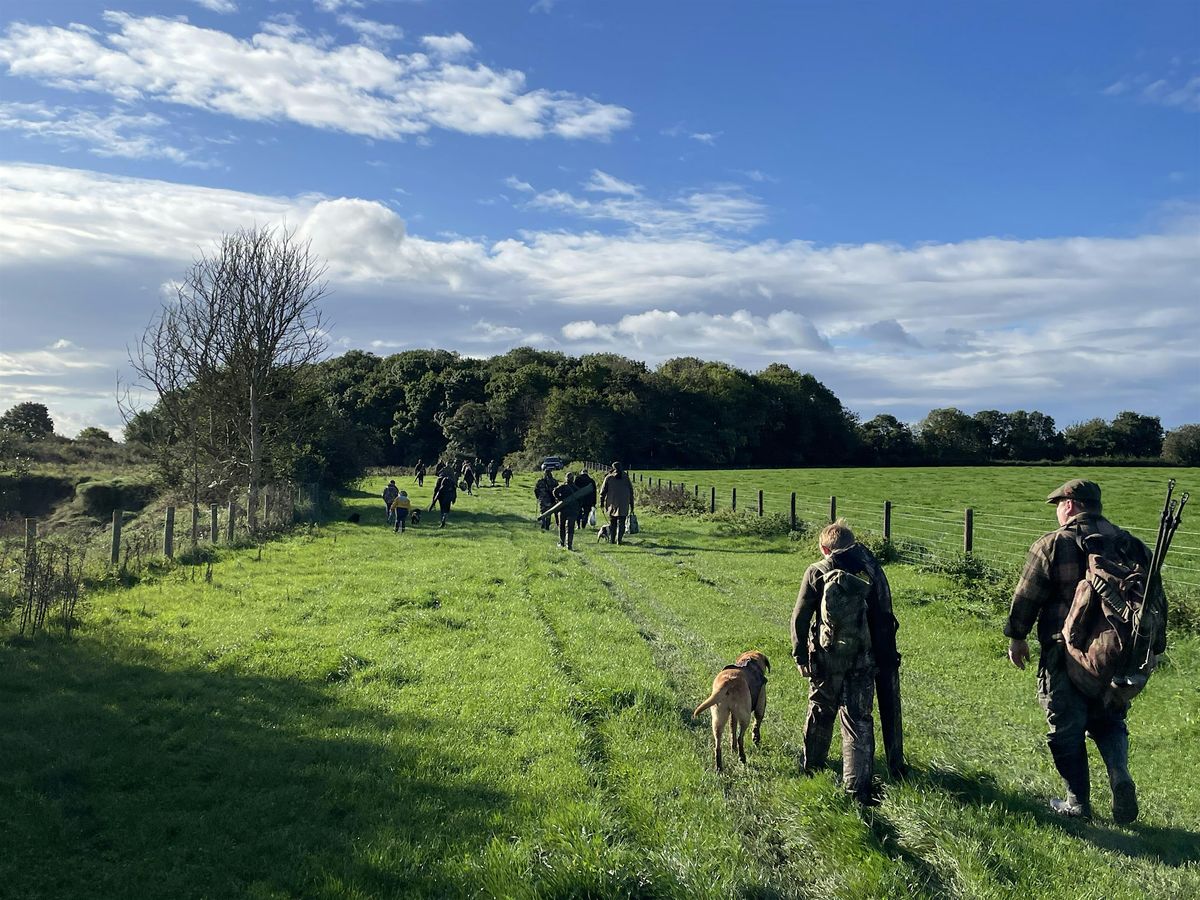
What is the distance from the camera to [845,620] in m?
5.53

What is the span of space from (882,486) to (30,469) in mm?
50033

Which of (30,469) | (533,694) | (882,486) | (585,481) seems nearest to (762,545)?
(585,481)

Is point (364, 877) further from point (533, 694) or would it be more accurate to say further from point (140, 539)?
point (140, 539)

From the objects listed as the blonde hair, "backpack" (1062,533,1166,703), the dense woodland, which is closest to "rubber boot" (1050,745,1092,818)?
"backpack" (1062,533,1166,703)

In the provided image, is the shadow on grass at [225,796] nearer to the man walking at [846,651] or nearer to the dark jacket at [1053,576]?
the man walking at [846,651]

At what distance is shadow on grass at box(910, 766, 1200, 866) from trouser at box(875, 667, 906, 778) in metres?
0.13

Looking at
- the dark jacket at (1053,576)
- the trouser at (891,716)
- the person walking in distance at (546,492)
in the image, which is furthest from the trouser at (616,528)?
the dark jacket at (1053,576)

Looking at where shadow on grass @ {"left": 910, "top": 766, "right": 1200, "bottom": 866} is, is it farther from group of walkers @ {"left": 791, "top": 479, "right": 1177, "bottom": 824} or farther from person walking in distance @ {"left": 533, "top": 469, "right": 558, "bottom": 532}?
person walking in distance @ {"left": 533, "top": 469, "right": 558, "bottom": 532}

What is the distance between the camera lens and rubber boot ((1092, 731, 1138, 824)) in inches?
197

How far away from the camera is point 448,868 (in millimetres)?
4660

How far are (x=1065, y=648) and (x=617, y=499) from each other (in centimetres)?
1558

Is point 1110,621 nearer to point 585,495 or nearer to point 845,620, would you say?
point 845,620

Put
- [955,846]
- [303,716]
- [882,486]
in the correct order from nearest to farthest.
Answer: [955,846]
[303,716]
[882,486]

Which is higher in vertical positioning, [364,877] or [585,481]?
[585,481]
